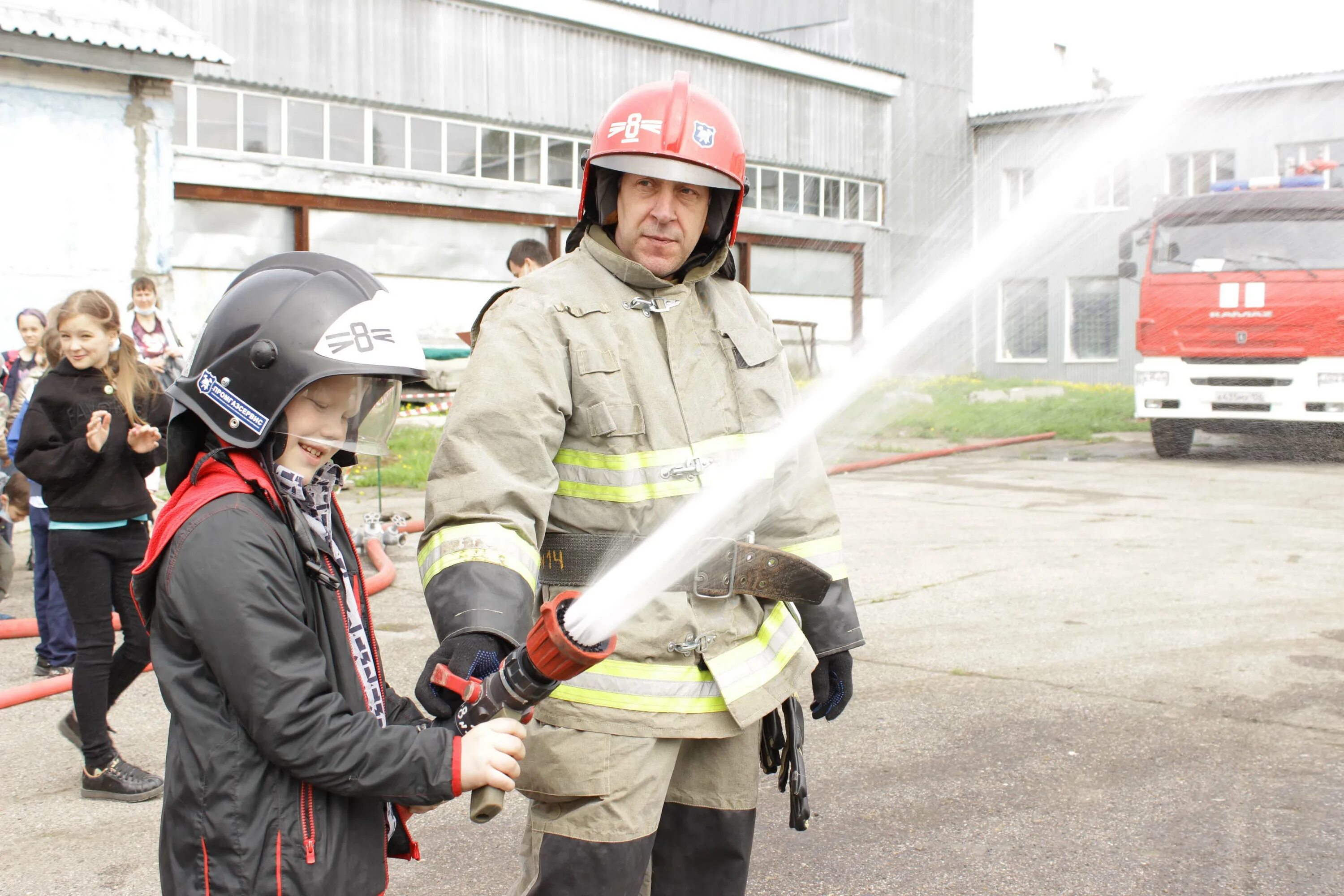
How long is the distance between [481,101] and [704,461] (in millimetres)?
17694

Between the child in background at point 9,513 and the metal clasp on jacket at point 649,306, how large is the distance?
190 inches

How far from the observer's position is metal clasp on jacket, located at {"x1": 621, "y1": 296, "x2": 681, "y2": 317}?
2.47 meters

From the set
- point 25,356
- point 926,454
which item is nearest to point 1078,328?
point 926,454

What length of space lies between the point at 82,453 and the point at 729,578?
300 centimetres

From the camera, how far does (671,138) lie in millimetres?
2455

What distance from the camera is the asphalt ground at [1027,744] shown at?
3549mm

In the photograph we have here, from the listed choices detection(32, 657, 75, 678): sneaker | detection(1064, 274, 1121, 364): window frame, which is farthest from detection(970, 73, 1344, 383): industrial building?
detection(32, 657, 75, 678): sneaker

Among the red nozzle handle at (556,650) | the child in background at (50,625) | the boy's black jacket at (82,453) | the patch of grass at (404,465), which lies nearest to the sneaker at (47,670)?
the child in background at (50,625)

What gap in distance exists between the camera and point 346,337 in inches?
82.2

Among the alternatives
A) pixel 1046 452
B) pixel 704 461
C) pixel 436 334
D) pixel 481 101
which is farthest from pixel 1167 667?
pixel 481 101

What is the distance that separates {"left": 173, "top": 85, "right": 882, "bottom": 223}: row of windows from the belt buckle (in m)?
13.7

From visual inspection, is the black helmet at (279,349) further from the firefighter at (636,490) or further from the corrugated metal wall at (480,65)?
the corrugated metal wall at (480,65)

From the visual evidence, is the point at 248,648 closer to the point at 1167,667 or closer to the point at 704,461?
the point at 704,461

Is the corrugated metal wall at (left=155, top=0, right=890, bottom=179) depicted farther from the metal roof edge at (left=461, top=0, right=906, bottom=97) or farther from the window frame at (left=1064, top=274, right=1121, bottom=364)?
the window frame at (left=1064, top=274, right=1121, bottom=364)
